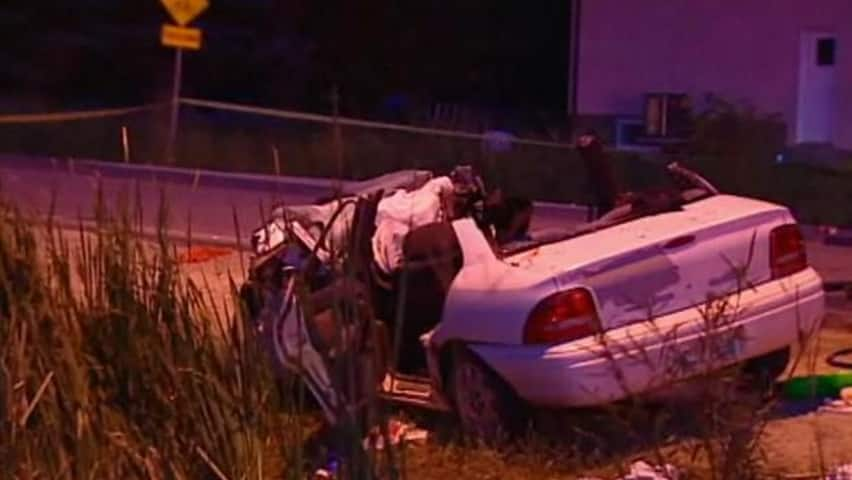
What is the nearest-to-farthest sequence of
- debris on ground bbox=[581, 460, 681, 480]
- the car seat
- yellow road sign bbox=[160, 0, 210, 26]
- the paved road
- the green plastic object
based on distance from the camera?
debris on ground bbox=[581, 460, 681, 480] → the car seat → the green plastic object → the paved road → yellow road sign bbox=[160, 0, 210, 26]

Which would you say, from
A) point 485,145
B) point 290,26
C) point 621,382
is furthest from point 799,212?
point 290,26

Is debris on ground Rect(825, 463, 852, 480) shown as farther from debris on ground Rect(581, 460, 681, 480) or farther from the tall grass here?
the tall grass

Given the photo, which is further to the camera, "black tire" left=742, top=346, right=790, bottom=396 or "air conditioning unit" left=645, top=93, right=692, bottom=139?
"air conditioning unit" left=645, top=93, right=692, bottom=139

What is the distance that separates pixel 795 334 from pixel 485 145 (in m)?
14.2

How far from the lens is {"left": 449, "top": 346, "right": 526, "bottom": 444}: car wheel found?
9.00 metres

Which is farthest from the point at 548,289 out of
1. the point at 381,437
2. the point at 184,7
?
the point at 184,7

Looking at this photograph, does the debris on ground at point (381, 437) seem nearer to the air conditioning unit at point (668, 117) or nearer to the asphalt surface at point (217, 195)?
the asphalt surface at point (217, 195)

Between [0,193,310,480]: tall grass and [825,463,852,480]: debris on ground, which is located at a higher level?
[0,193,310,480]: tall grass

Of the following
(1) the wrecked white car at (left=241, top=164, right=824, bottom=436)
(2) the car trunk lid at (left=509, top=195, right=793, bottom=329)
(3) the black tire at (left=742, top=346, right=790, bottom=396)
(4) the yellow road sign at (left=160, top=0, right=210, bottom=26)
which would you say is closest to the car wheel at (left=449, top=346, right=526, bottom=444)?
(1) the wrecked white car at (left=241, top=164, right=824, bottom=436)

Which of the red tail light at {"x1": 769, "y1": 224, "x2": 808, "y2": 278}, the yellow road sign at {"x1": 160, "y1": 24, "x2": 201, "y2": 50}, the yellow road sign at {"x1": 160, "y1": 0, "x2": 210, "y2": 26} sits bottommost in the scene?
the red tail light at {"x1": 769, "y1": 224, "x2": 808, "y2": 278}

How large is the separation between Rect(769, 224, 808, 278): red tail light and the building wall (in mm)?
18341

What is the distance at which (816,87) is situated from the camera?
2867cm

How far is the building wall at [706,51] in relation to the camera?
28094 mm

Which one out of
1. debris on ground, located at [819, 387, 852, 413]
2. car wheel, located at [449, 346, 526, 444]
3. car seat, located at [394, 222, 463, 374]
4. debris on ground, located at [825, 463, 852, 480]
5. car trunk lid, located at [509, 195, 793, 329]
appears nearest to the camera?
debris on ground, located at [825, 463, 852, 480]
